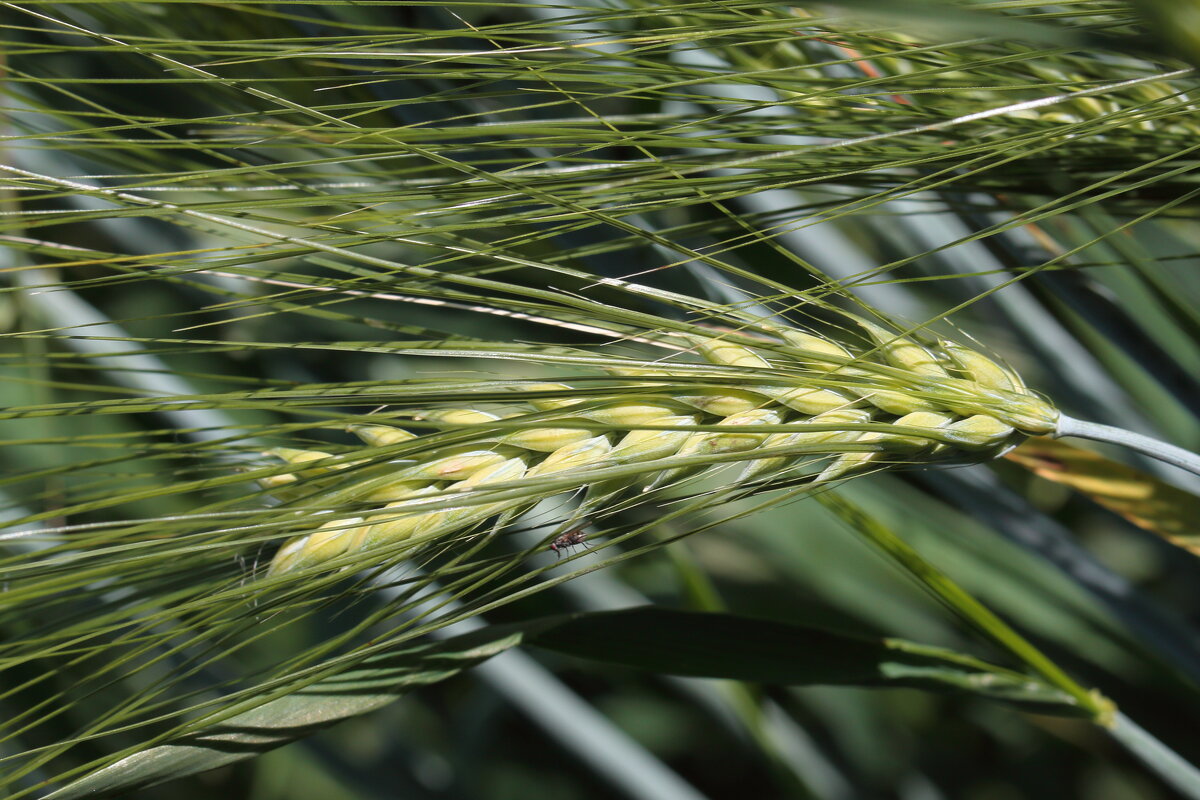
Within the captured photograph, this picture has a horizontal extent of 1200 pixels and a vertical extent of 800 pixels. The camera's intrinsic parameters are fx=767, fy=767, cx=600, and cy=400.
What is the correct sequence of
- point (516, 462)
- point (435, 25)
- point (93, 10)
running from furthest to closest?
point (435, 25)
point (93, 10)
point (516, 462)

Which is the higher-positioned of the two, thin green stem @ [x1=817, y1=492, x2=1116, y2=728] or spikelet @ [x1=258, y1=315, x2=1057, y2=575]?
spikelet @ [x1=258, y1=315, x2=1057, y2=575]

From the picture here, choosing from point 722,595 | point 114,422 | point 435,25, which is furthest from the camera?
point 722,595

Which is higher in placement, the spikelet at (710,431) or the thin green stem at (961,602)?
the spikelet at (710,431)

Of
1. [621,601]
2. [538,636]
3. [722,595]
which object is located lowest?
[722,595]

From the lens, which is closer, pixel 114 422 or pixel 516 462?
pixel 516 462

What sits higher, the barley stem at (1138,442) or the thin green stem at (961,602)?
the barley stem at (1138,442)

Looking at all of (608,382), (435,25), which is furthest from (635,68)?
(435,25)

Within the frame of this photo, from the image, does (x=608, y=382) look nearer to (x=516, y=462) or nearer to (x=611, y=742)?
(x=516, y=462)

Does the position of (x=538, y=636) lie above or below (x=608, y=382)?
below
